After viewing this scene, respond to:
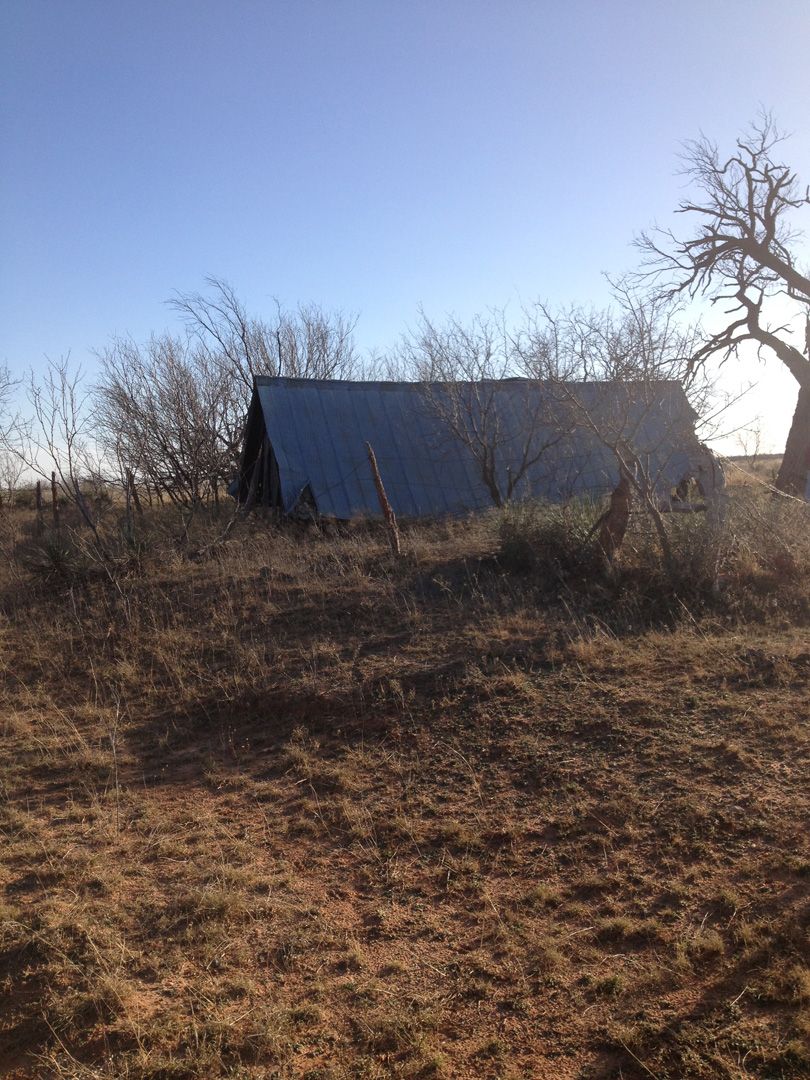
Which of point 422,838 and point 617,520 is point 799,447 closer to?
point 617,520

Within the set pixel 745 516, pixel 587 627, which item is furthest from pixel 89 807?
pixel 745 516

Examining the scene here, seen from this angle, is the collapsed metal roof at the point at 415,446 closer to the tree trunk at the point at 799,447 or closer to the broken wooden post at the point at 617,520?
the tree trunk at the point at 799,447

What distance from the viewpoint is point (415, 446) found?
60.1 ft

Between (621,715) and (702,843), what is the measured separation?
1640 millimetres

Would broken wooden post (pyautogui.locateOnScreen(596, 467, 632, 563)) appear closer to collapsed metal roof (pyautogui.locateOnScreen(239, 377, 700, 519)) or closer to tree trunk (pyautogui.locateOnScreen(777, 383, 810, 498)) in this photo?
collapsed metal roof (pyautogui.locateOnScreen(239, 377, 700, 519))

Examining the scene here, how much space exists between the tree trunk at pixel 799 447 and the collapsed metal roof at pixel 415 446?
6.96 ft

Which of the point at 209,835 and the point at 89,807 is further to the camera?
the point at 89,807

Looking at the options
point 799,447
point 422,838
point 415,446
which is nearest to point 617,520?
point 422,838

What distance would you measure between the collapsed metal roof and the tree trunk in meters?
2.12

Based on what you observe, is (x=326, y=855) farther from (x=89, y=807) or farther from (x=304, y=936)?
(x=89, y=807)

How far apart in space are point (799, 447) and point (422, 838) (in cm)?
1649

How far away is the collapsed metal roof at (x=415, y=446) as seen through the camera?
16.7 meters

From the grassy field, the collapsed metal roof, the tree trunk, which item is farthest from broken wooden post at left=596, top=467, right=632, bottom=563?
the tree trunk

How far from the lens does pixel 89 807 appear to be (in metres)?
5.43
